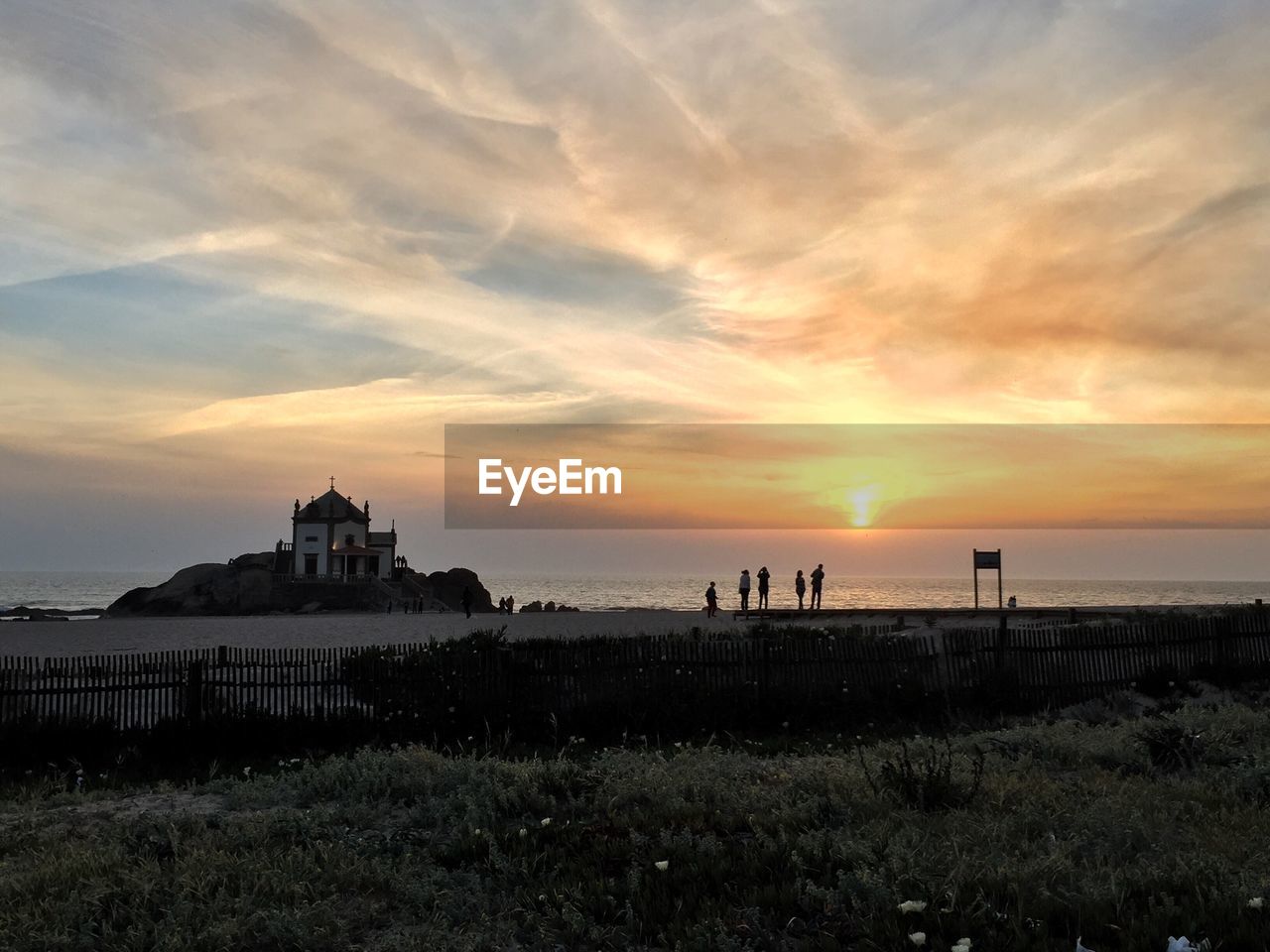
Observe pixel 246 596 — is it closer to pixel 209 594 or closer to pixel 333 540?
pixel 209 594

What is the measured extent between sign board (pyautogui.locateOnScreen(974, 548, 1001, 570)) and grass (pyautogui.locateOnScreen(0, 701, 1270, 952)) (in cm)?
3007

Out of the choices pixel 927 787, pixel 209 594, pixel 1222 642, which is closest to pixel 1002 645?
pixel 1222 642

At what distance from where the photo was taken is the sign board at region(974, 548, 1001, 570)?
39719 mm

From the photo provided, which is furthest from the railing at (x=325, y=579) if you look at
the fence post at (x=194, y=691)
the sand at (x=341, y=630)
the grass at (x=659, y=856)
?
the grass at (x=659, y=856)

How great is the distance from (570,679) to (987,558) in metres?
29.2

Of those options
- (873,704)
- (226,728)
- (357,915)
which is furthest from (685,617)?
(357,915)

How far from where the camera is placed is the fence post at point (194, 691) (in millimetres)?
14367

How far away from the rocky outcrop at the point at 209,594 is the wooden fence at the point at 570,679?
63.0 meters

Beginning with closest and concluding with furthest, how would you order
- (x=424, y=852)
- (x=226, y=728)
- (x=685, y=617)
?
(x=424, y=852), (x=226, y=728), (x=685, y=617)

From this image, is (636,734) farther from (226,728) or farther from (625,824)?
(625,824)

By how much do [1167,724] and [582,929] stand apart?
8649mm

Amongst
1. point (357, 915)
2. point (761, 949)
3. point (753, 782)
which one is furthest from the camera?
point (753, 782)

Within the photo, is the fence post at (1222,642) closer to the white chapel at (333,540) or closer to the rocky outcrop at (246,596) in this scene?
the rocky outcrop at (246,596)

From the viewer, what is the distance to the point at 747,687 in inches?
643
